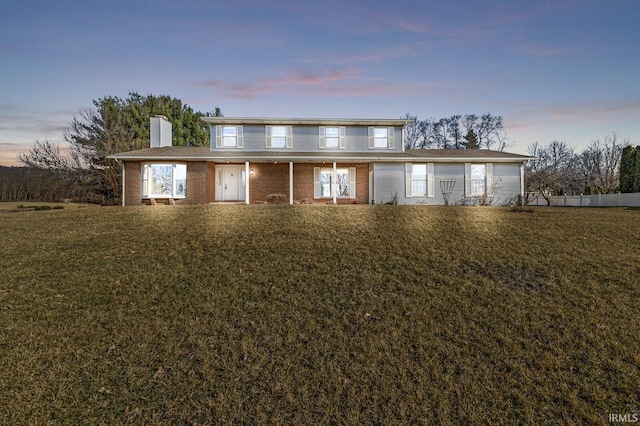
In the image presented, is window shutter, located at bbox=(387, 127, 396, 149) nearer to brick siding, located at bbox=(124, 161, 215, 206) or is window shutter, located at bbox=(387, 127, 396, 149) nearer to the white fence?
brick siding, located at bbox=(124, 161, 215, 206)

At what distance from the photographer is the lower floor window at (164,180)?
18609mm

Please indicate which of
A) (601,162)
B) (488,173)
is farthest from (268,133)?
(601,162)

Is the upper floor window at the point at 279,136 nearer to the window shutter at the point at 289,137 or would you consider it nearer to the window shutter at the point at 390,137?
the window shutter at the point at 289,137

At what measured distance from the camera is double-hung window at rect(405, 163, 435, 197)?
19531 mm

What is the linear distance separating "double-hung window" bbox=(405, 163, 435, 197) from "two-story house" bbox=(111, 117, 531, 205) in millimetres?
58

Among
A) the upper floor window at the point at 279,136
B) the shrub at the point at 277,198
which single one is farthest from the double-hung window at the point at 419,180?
the shrub at the point at 277,198

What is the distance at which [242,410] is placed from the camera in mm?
3307

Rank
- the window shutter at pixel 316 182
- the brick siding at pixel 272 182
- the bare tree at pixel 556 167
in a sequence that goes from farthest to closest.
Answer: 1. the bare tree at pixel 556 167
2. the window shutter at pixel 316 182
3. the brick siding at pixel 272 182

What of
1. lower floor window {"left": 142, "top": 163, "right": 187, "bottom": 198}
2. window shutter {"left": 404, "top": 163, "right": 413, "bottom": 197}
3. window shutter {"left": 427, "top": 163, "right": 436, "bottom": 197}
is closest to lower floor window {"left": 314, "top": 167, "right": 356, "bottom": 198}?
window shutter {"left": 404, "top": 163, "right": 413, "bottom": 197}

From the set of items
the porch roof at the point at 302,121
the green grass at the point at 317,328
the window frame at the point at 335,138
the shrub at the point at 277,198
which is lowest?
the green grass at the point at 317,328

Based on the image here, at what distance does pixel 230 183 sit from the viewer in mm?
20219

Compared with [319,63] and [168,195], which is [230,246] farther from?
[168,195]

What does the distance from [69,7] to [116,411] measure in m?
15.2

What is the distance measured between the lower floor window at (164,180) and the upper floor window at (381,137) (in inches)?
442
